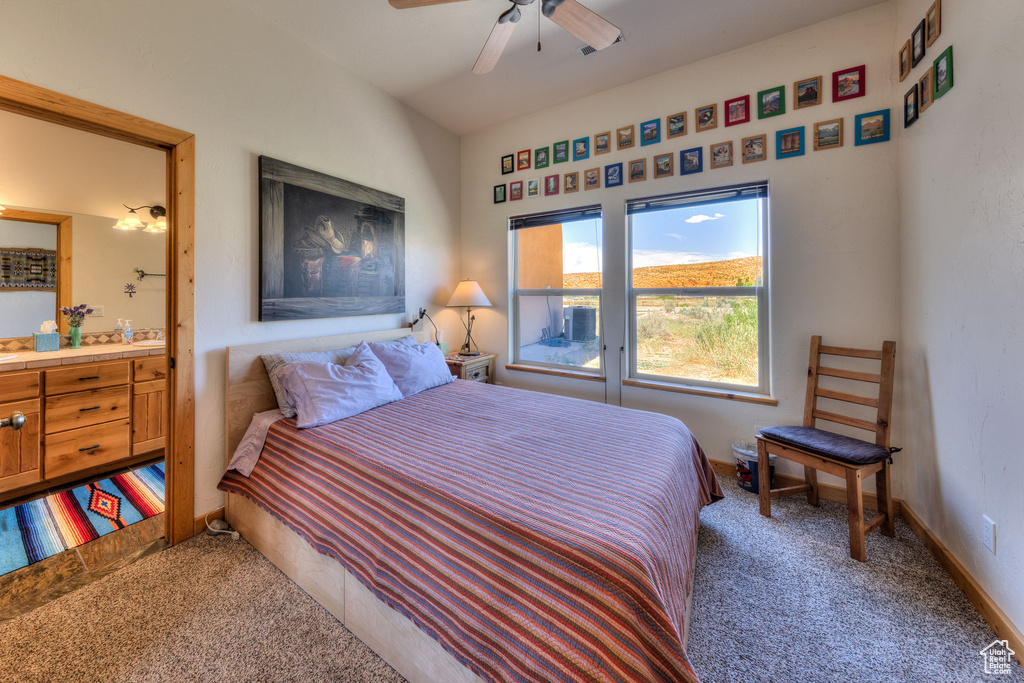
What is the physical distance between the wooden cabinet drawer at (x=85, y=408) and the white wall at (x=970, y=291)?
4875 millimetres

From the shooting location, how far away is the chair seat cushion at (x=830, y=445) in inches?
70.7

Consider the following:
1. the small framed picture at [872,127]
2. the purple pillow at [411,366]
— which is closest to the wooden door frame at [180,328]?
the purple pillow at [411,366]

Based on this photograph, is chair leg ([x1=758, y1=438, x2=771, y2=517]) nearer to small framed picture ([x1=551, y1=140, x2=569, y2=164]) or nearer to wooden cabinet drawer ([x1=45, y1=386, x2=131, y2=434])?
small framed picture ([x1=551, y1=140, x2=569, y2=164])

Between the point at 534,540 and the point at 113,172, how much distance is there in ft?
13.6

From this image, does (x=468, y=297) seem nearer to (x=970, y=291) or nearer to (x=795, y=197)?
(x=795, y=197)

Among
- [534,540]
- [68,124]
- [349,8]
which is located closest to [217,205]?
[68,124]

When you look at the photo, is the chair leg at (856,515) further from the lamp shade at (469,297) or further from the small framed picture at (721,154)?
the lamp shade at (469,297)

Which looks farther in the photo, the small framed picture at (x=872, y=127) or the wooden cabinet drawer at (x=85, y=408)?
the wooden cabinet drawer at (x=85, y=408)

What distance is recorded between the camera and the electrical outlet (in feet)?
4.70

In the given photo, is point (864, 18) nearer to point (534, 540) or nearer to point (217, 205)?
point (534, 540)

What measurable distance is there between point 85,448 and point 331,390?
211 cm

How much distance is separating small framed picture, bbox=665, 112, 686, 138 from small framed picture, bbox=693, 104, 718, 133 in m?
0.08

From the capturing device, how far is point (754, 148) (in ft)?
8.08

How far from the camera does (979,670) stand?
4.09 ft
